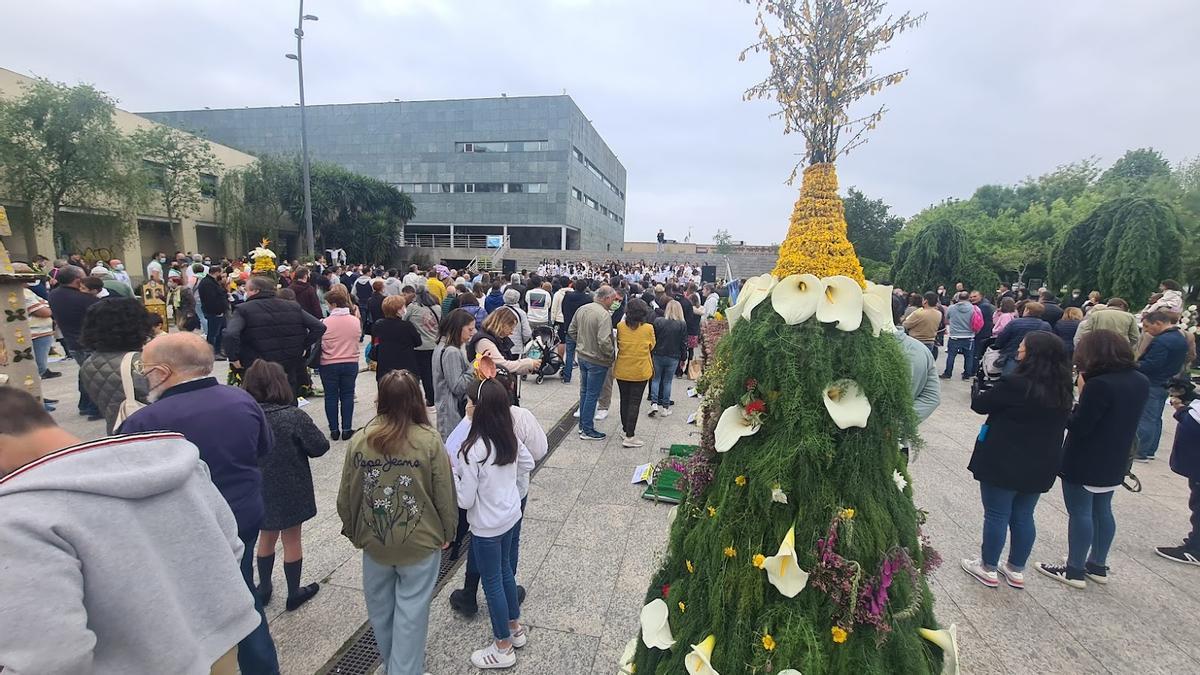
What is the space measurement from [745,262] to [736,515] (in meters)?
34.2

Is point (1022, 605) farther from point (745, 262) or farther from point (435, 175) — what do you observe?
point (435, 175)

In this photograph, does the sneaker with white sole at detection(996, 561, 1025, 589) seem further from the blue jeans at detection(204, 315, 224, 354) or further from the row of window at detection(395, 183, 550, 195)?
the row of window at detection(395, 183, 550, 195)

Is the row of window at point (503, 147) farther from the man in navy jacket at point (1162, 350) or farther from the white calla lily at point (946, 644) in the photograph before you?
the white calla lily at point (946, 644)

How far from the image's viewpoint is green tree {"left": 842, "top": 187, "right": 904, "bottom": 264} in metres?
46.7

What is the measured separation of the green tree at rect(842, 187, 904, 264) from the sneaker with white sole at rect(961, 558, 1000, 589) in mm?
48006

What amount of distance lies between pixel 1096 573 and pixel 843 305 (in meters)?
3.77

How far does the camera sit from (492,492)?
2492 mm

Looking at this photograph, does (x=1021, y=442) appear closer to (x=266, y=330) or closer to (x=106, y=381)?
(x=106, y=381)

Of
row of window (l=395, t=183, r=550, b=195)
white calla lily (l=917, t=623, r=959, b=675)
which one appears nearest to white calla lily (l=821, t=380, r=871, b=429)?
white calla lily (l=917, t=623, r=959, b=675)

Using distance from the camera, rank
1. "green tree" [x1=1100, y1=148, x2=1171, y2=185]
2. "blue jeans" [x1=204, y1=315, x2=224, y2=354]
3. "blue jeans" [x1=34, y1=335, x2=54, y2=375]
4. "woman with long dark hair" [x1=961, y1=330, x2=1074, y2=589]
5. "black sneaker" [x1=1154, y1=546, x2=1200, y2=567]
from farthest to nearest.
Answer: "green tree" [x1=1100, y1=148, x2=1171, y2=185] < "blue jeans" [x1=204, y1=315, x2=224, y2=354] < "blue jeans" [x1=34, y1=335, x2=54, y2=375] < "black sneaker" [x1=1154, y1=546, x2=1200, y2=567] < "woman with long dark hair" [x1=961, y1=330, x2=1074, y2=589]

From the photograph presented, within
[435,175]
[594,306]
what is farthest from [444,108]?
[594,306]

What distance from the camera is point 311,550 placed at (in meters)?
3.53

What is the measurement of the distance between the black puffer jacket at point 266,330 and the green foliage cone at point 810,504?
15.8ft

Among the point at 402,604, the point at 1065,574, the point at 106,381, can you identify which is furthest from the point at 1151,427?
the point at 106,381
